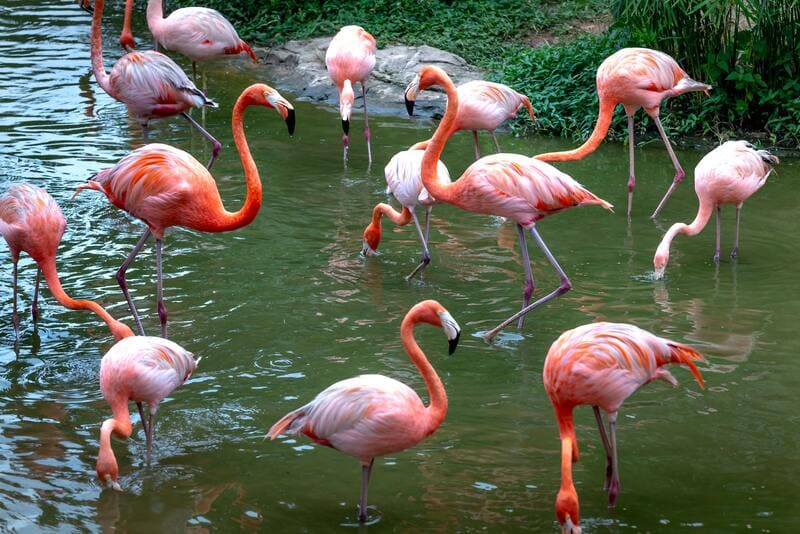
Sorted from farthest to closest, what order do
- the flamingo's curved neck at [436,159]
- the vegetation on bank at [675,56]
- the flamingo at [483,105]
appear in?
the vegetation on bank at [675,56] → the flamingo at [483,105] → the flamingo's curved neck at [436,159]

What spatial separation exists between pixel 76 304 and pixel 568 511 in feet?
9.02

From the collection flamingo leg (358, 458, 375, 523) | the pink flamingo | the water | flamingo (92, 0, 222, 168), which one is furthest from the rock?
flamingo leg (358, 458, 375, 523)

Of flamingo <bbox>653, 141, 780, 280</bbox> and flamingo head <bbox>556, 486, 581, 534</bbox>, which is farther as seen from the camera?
flamingo <bbox>653, 141, 780, 280</bbox>

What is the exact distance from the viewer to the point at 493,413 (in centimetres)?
462

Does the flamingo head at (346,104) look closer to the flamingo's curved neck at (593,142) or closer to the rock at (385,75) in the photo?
the rock at (385,75)

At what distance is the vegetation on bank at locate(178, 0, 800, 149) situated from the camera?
8.53 meters

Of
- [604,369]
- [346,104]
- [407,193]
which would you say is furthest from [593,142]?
[604,369]

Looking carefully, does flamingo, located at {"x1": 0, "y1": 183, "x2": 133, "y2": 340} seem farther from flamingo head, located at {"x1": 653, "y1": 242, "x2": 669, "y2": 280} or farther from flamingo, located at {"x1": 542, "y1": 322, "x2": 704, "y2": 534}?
flamingo head, located at {"x1": 653, "y1": 242, "x2": 669, "y2": 280}

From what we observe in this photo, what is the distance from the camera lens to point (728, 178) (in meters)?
6.32

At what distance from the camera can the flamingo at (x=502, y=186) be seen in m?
5.23

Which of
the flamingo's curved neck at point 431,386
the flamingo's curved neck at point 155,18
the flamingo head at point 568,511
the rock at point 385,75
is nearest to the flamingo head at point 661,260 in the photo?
the flamingo's curved neck at point 431,386

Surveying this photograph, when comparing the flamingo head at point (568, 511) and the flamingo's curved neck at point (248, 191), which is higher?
the flamingo's curved neck at point (248, 191)

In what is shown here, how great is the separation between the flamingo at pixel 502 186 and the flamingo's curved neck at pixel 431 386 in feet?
4.68

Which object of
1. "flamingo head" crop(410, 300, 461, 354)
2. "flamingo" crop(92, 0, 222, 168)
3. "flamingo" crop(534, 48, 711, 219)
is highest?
"flamingo" crop(534, 48, 711, 219)
